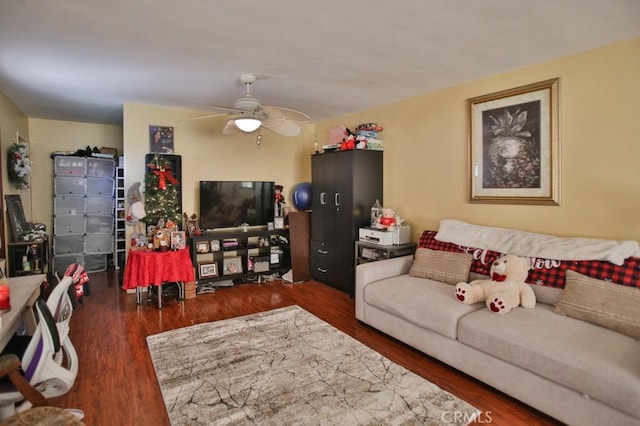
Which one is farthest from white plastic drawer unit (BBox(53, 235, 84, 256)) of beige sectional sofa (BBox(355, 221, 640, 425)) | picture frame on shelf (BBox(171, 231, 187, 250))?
beige sectional sofa (BBox(355, 221, 640, 425))

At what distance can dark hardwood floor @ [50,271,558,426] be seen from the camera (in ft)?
7.20

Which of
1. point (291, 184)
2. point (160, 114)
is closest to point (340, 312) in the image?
point (291, 184)

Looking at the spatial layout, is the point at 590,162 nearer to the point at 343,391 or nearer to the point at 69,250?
the point at 343,391

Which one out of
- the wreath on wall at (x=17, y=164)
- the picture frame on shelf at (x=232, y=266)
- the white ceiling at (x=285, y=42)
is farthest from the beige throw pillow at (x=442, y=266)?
the wreath on wall at (x=17, y=164)

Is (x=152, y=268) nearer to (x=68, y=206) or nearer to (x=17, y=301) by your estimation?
(x=17, y=301)

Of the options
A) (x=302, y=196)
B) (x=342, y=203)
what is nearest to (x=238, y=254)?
(x=302, y=196)

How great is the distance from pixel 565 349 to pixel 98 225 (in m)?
6.47

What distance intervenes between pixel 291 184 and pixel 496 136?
10.7ft

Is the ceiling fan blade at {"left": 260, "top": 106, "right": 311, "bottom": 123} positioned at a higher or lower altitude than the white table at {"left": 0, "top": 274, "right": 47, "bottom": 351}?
higher

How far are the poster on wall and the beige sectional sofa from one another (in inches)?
132

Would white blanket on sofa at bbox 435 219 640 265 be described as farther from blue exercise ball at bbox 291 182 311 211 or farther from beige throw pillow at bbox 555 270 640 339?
blue exercise ball at bbox 291 182 311 211

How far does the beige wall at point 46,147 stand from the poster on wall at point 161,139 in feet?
7.26

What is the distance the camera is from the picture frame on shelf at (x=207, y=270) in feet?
15.4

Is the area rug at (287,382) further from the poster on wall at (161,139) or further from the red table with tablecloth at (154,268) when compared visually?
the poster on wall at (161,139)
